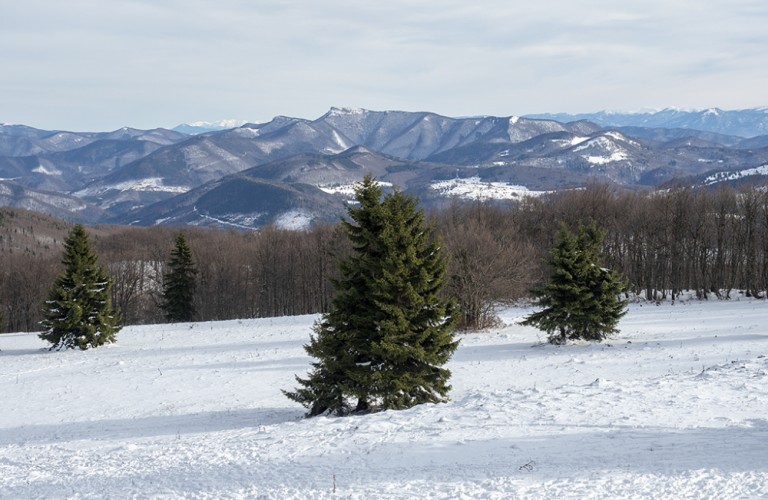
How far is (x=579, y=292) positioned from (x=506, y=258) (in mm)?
10247

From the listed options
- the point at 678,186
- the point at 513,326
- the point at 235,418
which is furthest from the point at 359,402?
the point at 678,186

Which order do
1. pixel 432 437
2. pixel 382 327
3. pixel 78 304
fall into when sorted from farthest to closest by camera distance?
pixel 78 304 < pixel 382 327 < pixel 432 437

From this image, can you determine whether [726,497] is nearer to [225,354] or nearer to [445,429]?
[445,429]

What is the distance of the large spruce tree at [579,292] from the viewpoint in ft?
86.6

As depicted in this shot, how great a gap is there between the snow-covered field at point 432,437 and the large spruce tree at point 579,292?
259cm

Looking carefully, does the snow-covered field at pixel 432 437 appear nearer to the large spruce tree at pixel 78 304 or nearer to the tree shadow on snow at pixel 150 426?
the tree shadow on snow at pixel 150 426

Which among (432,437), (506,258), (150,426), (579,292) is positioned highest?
(506,258)

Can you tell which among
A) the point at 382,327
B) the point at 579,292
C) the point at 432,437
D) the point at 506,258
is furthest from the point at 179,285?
the point at 432,437

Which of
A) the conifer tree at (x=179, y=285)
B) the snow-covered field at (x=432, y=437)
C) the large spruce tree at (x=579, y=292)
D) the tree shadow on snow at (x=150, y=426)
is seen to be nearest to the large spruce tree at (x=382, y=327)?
the snow-covered field at (x=432, y=437)

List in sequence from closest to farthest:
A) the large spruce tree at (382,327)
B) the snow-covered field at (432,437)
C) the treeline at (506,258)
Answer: the snow-covered field at (432,437)
the large spruce tree at (382,327)
the treeline at (506,258)

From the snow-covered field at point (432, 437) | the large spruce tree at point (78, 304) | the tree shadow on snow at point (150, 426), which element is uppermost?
the large spruce tree at point (78, 304)

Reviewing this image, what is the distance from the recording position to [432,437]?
11.8 m

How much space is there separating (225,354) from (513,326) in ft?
56.2

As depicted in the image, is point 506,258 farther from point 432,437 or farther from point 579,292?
point 432,437
